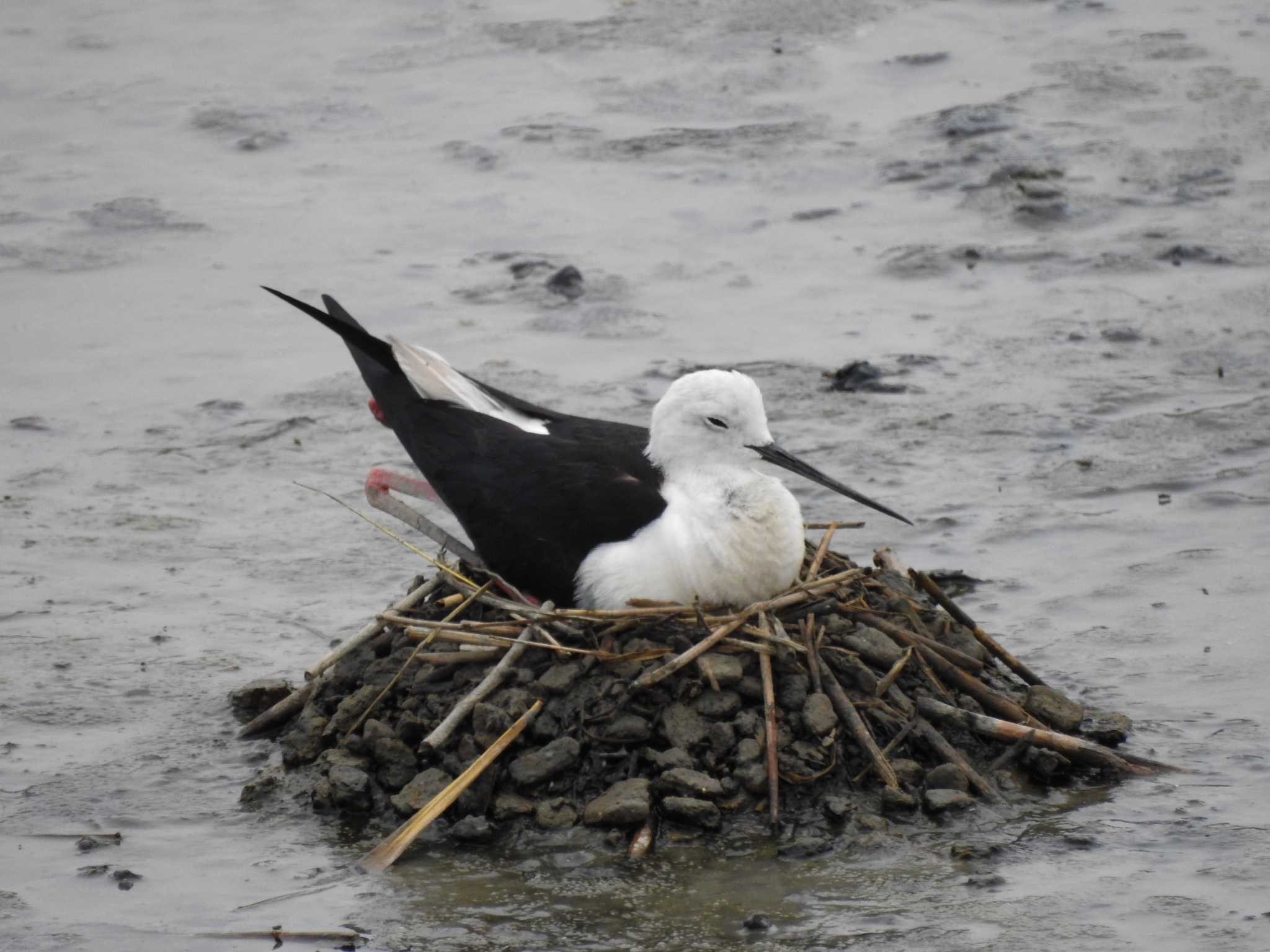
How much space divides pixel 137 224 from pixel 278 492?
12.5 ft

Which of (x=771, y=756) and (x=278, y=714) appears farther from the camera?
(x=278, y=714)

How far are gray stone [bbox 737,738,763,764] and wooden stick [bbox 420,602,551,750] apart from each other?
0.85m

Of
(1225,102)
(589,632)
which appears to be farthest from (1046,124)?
(589,632)

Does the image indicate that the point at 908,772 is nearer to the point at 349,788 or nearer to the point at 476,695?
the point at 476,695

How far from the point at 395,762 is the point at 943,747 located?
1892mm

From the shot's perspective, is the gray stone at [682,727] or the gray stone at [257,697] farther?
the gray stone at [257,697]

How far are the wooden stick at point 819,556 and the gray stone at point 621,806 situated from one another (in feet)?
3.85

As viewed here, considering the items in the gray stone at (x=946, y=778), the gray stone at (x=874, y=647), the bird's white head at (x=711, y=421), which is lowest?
the gray stone at (x=946, y=778)

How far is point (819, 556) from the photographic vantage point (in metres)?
7.70

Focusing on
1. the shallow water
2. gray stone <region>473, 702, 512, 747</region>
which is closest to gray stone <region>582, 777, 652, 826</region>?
the shallow water

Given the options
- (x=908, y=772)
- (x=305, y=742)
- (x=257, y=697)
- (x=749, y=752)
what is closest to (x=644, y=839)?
(x=749, y=752)

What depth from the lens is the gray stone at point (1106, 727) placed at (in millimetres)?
7340

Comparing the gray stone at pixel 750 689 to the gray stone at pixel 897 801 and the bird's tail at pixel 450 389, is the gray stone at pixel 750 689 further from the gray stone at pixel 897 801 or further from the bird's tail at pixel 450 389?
the bird's tail at pixel 450 389

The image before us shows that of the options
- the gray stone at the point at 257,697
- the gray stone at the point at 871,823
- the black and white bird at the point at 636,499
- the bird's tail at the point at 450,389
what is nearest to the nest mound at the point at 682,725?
the gray stone at the point at 871,823
